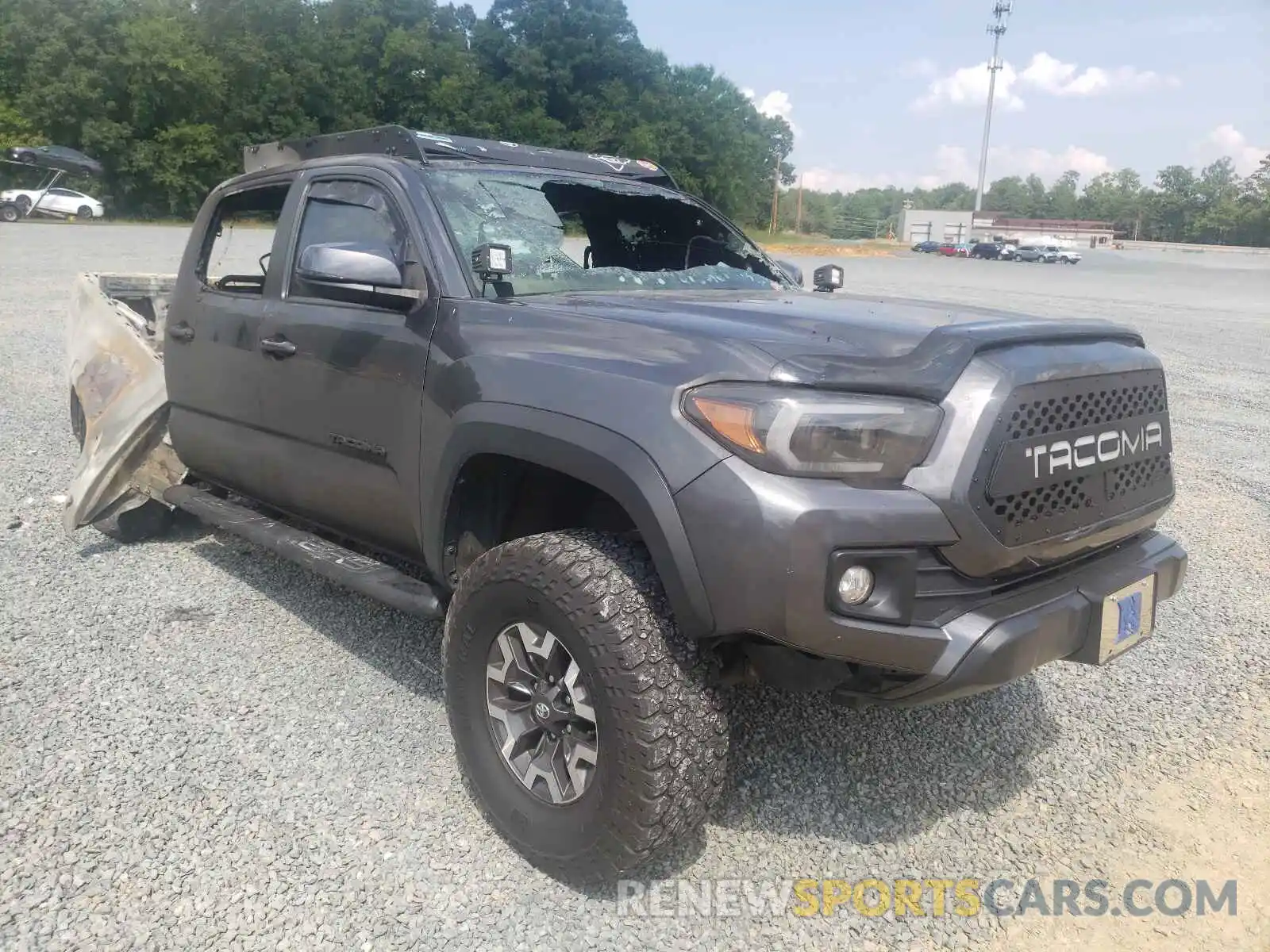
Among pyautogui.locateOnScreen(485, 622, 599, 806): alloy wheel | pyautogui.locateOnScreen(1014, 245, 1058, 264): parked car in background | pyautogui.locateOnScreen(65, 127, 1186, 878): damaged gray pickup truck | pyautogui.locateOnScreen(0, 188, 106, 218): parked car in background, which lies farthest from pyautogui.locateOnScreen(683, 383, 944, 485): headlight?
pyautogui.locateOnScreen(1014, 245, 1058, 264): parked car in background

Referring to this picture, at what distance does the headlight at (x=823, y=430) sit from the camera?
7.37 feet

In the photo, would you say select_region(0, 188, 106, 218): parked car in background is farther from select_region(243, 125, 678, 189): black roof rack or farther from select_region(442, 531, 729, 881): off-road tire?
select_region(442, 531, 729, 881): off-road tire

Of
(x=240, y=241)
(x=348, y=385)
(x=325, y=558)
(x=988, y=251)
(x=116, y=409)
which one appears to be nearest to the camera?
(x=348, y=385)

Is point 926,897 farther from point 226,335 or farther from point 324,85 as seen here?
point 324,85

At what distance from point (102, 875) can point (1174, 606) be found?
4395mm

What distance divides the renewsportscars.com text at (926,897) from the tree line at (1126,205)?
93398mm

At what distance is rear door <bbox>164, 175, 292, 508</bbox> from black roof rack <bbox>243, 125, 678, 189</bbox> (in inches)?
8.5

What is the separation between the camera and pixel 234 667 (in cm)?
376

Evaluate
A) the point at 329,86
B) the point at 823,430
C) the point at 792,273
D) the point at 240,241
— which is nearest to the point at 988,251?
the point at 329,86

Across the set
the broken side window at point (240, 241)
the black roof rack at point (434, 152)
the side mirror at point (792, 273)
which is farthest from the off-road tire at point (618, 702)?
the broken side window at point (240, 241)

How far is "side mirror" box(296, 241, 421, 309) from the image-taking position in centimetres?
312

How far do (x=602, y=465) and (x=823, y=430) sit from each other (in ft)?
1.82

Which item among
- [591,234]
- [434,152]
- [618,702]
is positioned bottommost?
[618,702]

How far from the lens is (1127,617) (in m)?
2.66
